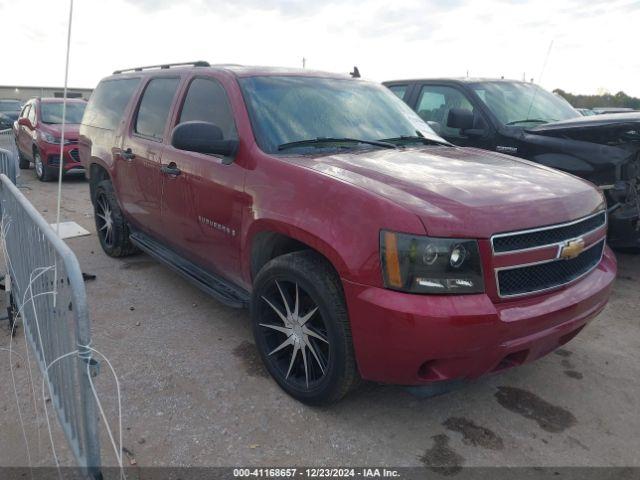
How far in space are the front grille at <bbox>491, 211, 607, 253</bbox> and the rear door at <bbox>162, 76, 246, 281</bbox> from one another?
1.56 m

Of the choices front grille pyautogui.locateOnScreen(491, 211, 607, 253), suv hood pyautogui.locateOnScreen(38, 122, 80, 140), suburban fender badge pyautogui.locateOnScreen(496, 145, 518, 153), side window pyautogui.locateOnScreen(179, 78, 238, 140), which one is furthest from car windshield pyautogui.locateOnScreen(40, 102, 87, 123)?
front grille pyautogui.locateOnScreen(491, 211, 607, 253)

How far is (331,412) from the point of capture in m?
2.86

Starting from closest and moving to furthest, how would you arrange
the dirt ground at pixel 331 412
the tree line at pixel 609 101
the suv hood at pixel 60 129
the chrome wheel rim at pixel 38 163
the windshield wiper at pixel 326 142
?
the dirt ground at pixel 331 412
the windshield wiper at pixel 326 142
the suv hood at pixel 60 129
the chrome wheel rim at pixel 38 163
the tree line at pixel 609 101

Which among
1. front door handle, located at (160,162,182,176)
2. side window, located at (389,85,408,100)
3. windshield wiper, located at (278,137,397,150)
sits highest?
side window, located at (389,85,408,100)

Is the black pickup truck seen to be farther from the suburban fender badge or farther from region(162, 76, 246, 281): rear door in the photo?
region(162, 76, 246, 281): rear door

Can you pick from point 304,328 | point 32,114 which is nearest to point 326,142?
point 304,328

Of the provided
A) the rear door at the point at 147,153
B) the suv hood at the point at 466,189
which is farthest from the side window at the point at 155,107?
the suv hood at the point at 466,189

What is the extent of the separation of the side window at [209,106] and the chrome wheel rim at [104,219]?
193 centimetres

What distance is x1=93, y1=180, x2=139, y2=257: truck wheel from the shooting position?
17.1ft

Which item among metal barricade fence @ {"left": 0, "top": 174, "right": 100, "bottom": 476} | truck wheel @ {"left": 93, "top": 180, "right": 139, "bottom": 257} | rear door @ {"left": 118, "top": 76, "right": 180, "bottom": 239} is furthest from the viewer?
truck wheel @ {"left": 93, "top": 180, "right": 139, "bottom": 257}

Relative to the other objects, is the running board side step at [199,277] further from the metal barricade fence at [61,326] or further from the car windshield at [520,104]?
the car windshield at [520,104]

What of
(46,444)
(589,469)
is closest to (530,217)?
(589,469)

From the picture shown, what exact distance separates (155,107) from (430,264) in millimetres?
3128

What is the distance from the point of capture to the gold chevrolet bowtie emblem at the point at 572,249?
8.39 ft
